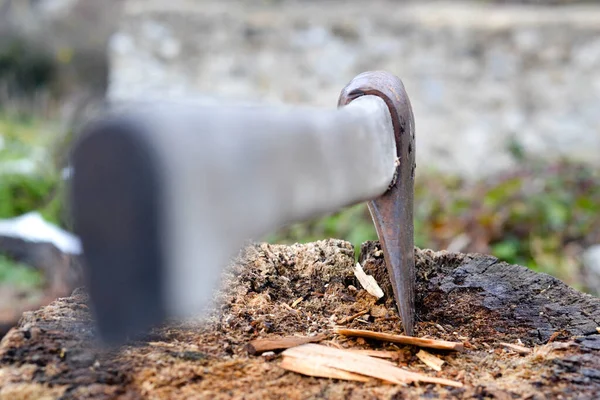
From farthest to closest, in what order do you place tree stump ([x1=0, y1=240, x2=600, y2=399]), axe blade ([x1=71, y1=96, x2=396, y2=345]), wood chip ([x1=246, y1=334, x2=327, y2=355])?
wood chip ([x1=246, y1=334, x2=327, y2=355]), tree stump ([x1=0, y1=240, x2=600, y2=399]), axe blade ([x1=71, y1=96, x2=396, y2=345])

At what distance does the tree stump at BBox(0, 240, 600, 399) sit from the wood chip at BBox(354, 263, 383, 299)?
0.01 m

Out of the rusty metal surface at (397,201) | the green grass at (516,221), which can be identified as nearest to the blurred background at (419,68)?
the green grass at (516,221)

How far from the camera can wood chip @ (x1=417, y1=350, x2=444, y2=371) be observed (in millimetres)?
1152

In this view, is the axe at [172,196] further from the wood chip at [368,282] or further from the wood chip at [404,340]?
the wood chip at [368,282]

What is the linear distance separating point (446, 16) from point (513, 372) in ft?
15.9

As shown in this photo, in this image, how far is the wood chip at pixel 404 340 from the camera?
119cm

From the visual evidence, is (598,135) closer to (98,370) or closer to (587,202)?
(587,202)

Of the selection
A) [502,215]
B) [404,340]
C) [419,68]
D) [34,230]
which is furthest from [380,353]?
[419,68]

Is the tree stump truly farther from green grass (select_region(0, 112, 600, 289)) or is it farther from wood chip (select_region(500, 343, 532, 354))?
green grass (select_region(0, 112, 600, 289))

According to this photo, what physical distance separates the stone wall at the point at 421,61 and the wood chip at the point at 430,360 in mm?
4079

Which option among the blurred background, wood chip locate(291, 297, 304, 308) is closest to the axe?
wood chip locate(291, 297, 304, 308)

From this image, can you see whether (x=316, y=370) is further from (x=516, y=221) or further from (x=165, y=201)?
(x=516, y=221)

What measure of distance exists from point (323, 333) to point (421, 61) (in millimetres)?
4521

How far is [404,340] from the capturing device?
4.02ft
